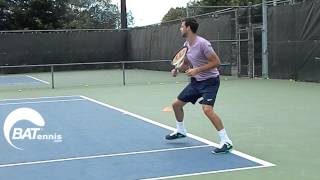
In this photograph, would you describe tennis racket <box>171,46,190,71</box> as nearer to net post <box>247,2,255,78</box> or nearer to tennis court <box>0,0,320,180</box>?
tennis court <box>0,0,320,180</box>

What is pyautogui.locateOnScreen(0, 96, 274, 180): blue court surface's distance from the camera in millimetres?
6098

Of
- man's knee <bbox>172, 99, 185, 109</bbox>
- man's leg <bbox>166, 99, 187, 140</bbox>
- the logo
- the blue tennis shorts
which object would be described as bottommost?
the logo

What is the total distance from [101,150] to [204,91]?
5.16 ft

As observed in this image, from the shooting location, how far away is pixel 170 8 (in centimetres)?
6806

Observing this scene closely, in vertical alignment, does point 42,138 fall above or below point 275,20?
below

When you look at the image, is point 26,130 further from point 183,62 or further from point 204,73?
point 204,73

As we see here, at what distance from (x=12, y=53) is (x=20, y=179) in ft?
95.1

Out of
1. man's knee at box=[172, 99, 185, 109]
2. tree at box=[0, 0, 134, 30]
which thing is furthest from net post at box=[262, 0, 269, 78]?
tree at box=[0, 0, 134, 30]

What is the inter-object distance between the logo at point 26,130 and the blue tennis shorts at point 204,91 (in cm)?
219

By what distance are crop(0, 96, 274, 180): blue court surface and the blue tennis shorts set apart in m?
0.65

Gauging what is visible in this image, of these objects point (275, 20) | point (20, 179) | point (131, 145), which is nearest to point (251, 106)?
point (131, 145)

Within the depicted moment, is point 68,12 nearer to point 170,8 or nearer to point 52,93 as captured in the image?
point 170,8

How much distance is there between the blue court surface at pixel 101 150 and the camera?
610cm

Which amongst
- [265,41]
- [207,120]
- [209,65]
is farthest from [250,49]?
[209,65]
